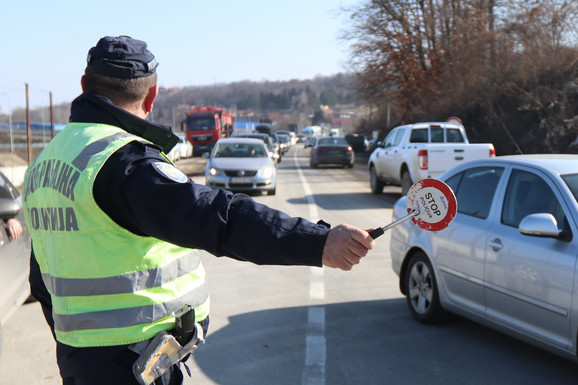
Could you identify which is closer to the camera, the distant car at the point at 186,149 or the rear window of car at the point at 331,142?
the rear window of car at the point at 331,142

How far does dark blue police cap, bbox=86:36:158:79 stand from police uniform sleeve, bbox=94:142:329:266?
33 cm

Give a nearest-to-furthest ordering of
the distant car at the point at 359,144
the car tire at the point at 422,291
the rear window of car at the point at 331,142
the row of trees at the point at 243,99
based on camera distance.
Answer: the car tire at the point at 422,291 < the rear window of car at the point at 331,142 < the distant car at the point at 359,144 < the row of trees at the point at 243,99

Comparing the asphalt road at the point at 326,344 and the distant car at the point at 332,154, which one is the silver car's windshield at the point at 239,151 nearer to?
the asphalt road at the point at 326,344

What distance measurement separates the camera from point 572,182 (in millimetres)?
5016

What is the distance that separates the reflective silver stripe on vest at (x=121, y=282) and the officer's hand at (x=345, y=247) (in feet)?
1.68

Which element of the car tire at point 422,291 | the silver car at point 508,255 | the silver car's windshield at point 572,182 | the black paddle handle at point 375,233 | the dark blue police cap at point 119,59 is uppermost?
the dark blue police cap at point 119,59

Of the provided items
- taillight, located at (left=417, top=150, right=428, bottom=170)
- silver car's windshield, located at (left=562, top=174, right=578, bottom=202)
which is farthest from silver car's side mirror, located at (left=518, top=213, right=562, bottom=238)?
taillight, located at (left=417, top=150, right=428, bottom=170)

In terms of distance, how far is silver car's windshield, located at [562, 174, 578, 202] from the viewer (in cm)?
491

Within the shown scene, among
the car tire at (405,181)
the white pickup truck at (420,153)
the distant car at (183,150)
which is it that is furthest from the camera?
the distant car at (183,150)

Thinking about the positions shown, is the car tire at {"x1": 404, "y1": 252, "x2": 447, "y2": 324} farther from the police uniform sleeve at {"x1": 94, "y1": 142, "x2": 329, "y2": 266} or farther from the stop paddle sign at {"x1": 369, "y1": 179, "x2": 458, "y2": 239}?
the police uniform sleeve at {"x1": 94, "y1": 142, "x2": 329, "y2": 266}

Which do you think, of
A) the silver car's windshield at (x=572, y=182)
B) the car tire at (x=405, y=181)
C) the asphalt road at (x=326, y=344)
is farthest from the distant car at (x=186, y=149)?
the silver car's windshield at (x=572, y=182)

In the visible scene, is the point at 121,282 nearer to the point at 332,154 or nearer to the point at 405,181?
the point at 405,181

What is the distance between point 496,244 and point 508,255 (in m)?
0.20

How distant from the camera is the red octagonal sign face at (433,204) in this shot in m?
2.37
